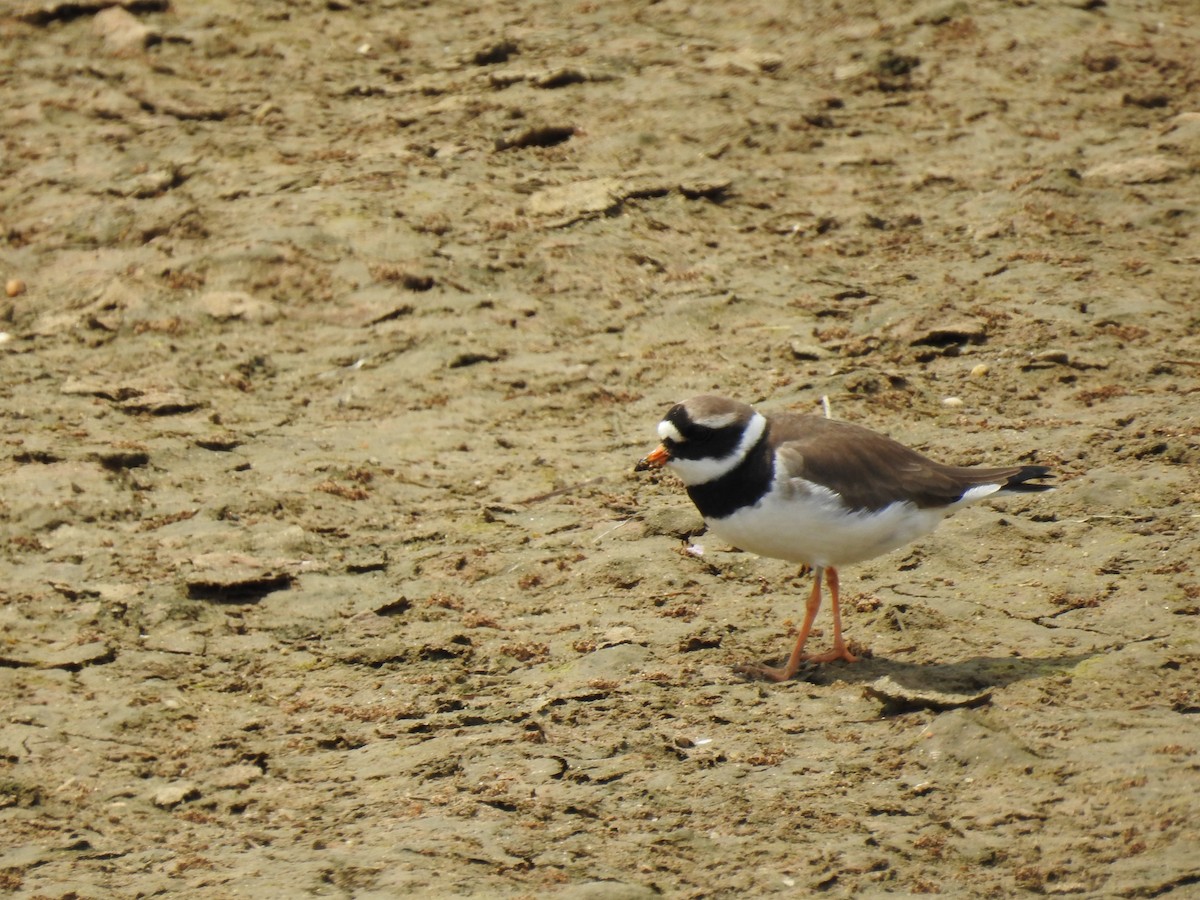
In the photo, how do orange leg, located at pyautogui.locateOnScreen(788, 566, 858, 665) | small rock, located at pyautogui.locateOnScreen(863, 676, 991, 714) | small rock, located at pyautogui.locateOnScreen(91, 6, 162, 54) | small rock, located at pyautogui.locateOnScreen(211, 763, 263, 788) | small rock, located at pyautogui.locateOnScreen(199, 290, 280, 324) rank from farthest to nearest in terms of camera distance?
small rock, located at pyautogui.locateOnScreen(91, 6, 162, 54) < small rock, located at pyautogui.locateOnScreen(199, 290, 280, 324) < orange leg, located at pyautogui.locateOnScreen(788, 566, 858, 665) < small rock, located at pyautogui.locateOnScreen(211, 763, 263, 788) < small rock, located at pyautogui.locateOnScreen(863, 676, 991, 714)

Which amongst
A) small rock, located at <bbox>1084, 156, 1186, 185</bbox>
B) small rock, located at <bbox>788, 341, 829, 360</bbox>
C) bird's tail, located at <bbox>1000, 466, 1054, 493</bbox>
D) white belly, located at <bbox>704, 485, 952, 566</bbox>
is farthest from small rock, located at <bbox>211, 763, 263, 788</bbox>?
small rock, located at <bbox>1084, 156, 1186, 185</bbox>

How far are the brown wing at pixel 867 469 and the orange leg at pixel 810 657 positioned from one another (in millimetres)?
387

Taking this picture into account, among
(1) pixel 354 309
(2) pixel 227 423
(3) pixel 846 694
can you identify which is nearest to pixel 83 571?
(2) pixel 227 423

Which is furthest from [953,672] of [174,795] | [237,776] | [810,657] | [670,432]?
[174,795]

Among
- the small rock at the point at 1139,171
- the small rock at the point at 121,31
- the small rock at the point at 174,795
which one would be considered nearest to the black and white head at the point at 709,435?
the small rock at the point at 174,795

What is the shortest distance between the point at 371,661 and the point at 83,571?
5.07 feet

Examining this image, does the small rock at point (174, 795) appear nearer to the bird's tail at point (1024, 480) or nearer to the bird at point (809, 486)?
the bird at point (809, 486)

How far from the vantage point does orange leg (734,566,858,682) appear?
574cm

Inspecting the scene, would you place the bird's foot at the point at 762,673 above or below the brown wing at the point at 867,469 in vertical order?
below

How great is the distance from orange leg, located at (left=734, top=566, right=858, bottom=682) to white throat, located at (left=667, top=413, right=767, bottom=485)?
0.54m

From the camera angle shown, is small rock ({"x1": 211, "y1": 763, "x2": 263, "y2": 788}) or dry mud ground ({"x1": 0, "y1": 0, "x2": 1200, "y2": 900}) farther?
small rock ({"x1": 211, "y1": 763, "x2": 263, "y2": 788})

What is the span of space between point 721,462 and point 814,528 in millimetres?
433

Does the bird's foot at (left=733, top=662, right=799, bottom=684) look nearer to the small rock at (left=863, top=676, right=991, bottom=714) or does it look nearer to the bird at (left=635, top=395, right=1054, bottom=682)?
the bird at (left=635, top=395, right=1054, bottom=682)

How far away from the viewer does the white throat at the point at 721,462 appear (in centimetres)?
583
